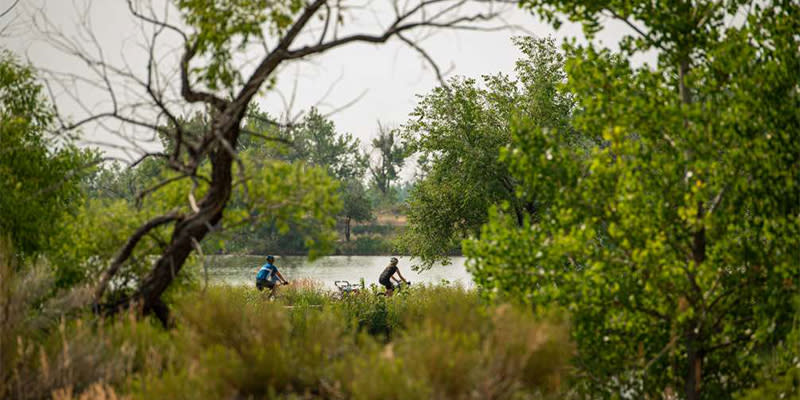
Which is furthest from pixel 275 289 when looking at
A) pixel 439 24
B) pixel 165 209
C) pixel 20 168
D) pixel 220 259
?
pixel 220 259

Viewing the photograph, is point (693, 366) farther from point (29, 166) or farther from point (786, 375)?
point (29, 166)

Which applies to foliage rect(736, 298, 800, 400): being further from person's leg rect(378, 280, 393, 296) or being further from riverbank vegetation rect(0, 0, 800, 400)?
person's leg rect(378, 280, 393, 296)

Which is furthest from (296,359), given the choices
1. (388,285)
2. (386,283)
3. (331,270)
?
(331,270)

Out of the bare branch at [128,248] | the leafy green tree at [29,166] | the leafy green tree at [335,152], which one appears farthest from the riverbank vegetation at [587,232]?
the leafy green tree at [335,152]

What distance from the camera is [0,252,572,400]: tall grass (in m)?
5.33

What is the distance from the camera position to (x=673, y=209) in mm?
8531

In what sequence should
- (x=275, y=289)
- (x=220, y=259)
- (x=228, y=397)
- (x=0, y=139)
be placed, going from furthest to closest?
(x=220, y=259) → (x=275, y=289) → (x=0, y=139) → (x=228, y=397)

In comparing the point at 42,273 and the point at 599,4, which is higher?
the point at 599,4

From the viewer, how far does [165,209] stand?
931cm

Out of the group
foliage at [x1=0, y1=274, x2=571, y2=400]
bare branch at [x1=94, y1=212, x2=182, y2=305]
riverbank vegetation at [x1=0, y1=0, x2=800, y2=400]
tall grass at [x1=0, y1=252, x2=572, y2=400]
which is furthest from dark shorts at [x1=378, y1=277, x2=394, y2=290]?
foliage at [x1=0, y1=274, x2=571, y2=400]

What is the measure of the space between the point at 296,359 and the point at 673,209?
4.63 metres

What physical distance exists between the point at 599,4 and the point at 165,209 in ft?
18.1

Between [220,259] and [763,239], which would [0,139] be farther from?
[220,259]

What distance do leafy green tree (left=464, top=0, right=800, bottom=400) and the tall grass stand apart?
1198 mm
